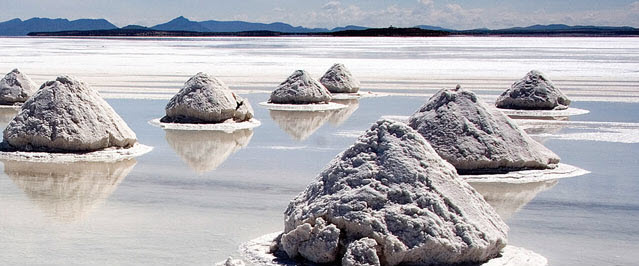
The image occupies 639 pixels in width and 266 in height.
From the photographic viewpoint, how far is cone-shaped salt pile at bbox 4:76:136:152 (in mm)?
10648

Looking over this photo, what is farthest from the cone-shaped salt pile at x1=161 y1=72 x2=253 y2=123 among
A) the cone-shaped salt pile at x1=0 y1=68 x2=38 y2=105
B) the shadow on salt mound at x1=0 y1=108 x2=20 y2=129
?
the cone-shaped salt pile at x1=0 y1=68 x2=38 y2=105

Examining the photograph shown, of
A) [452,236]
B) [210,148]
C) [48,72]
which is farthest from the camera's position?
[48,72]

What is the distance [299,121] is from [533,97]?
479 centimetres

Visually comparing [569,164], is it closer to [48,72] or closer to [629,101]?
[629,101]

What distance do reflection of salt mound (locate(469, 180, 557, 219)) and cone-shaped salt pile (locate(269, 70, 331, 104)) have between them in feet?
30.0

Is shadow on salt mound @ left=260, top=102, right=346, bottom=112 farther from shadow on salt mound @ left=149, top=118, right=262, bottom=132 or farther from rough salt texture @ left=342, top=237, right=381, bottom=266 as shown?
rough salt texture @ left=342, top=237, right=381, bottom=266

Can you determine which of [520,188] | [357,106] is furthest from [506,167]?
[357,106]

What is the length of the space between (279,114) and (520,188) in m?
8.08

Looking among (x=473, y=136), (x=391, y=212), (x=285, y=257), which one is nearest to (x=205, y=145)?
(x=473, y=136)

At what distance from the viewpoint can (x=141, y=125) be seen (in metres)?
14.3

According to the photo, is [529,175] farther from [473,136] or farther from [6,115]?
[6,115]

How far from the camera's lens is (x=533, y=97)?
17.2 metres

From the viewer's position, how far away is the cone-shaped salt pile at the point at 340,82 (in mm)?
21422

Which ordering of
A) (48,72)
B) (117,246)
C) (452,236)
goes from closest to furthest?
(452,236) → (117,246) → (48,72)
